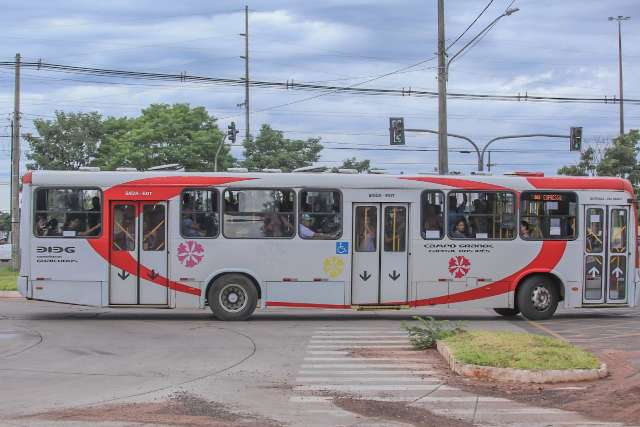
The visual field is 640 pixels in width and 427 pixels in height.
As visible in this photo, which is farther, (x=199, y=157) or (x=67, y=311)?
(x=199, y=157)

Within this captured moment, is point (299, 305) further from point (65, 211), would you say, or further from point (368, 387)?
point (368, 387)

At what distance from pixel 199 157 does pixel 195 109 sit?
404 cm

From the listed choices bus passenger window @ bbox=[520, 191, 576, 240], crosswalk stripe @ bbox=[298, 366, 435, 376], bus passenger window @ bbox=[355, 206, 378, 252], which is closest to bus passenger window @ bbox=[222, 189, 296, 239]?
bus passenger window @ bbox=[355, 206, 378, 252]

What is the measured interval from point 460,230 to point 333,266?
279cm

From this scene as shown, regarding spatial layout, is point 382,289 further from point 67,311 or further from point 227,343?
point 67,311

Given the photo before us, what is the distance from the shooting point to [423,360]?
439 inches

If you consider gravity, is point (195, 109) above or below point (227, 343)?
above

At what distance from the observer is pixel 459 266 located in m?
16.5

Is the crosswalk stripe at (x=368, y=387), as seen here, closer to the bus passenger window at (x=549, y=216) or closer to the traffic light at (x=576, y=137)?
the bus passenger window at (x=549, y=216)

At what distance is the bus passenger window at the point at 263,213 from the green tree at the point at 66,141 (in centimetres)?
3958

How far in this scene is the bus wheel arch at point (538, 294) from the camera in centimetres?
1669

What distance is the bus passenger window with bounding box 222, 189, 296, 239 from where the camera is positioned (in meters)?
16.3

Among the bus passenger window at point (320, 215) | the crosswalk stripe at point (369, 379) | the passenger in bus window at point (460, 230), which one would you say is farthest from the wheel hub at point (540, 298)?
the crosswalk stripe at point (369, 379)

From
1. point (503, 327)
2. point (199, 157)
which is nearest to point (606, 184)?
point (503, 327)
